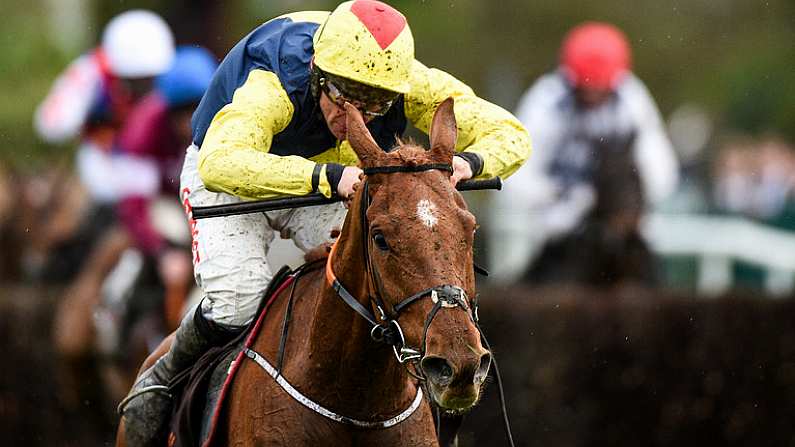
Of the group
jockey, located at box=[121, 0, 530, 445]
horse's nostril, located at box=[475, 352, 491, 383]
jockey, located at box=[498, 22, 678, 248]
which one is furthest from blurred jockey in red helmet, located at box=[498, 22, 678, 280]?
horse's nostril, located at box=[475, 352, 491, 383]

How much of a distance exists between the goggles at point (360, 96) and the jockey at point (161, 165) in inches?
190

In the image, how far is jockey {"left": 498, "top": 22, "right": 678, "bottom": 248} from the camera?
11.4 meters

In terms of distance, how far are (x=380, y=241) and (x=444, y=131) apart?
1.47 ft

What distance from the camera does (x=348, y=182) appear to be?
5.32 meters

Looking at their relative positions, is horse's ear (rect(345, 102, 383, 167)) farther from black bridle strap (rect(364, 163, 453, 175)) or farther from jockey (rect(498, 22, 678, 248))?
jockey (rect(498, 22, 678, 248))

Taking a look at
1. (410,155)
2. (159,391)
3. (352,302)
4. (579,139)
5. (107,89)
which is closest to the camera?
(410,155)

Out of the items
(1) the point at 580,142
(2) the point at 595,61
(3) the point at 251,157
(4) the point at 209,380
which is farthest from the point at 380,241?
(2) the point at 595,61

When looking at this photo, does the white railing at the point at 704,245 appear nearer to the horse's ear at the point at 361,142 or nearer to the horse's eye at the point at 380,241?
the horse's ear at the point at 361,142

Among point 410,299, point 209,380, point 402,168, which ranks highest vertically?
point 402,168

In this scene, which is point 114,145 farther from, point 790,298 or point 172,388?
point 172,388

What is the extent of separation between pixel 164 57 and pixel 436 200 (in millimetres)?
7382

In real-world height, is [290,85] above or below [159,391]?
above

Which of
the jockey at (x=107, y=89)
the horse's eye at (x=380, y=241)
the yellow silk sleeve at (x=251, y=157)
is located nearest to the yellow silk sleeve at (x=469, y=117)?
the yellow silk sleeve at (x=251, y=157)

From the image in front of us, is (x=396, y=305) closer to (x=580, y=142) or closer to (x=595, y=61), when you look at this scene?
(x=580, y=142)
